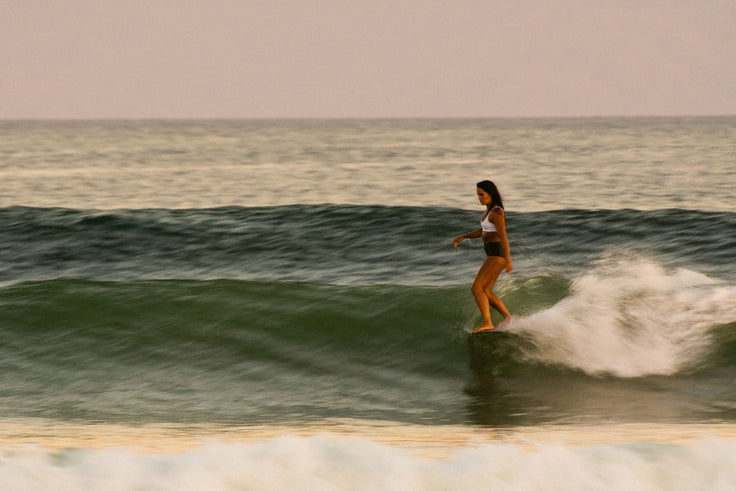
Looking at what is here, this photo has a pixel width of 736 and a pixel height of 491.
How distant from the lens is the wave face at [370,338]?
8.88 meters

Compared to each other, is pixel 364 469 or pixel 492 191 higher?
pixel 492 191

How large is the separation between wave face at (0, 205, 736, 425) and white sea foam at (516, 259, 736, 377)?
0.03 meters

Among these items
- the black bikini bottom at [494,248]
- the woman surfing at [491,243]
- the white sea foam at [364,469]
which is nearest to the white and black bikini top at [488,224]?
the woman surfing at [491,243]

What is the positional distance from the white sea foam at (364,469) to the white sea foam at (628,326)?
12.4 ft

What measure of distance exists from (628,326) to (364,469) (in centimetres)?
557

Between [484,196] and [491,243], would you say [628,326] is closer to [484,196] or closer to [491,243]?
[491,243]

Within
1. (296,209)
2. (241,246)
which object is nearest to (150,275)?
(241,246)

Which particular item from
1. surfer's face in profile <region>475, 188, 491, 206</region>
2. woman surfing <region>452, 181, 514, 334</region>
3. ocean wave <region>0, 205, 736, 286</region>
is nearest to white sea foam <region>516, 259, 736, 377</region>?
woman surfing <region>452, 181, 514, 334</region>

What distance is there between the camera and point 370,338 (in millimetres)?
11758

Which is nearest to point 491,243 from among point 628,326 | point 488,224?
point 488,224

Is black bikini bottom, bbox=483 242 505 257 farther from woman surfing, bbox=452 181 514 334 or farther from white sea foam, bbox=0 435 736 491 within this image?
white sea foam, bbox=0 435 736 491

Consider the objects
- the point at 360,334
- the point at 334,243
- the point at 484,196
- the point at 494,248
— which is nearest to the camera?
the point at 484,196

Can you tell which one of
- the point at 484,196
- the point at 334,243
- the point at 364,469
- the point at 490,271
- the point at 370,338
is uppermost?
the point at 484,196

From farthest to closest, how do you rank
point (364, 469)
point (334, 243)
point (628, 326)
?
point (334, 243), point (628, 326), point (364, 469)
